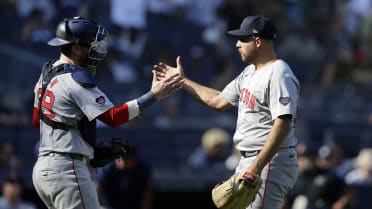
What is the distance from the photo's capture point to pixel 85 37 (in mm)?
4695

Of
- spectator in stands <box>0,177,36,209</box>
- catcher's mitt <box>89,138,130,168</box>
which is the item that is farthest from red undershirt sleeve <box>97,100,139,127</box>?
spectator in stands <box>0,177,36,209</box>

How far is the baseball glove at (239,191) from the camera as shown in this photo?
4.54 meters

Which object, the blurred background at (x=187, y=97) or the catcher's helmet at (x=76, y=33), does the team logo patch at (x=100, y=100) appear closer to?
the catcher's helmet at (x=76, y=33)

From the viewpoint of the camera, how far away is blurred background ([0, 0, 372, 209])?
859 cm

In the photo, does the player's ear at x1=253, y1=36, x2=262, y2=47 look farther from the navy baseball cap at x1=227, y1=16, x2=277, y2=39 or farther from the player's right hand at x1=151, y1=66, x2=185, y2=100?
the player's right hand at x1=151, y1=66, x2=185, y2=100

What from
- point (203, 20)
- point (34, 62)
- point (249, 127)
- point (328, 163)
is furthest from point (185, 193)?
point (203, 20)

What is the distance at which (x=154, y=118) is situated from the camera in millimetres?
11055

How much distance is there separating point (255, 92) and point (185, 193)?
14.2 ft

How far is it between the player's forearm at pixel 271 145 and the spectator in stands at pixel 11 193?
3.99 m

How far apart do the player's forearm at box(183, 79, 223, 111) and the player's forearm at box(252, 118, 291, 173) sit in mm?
983

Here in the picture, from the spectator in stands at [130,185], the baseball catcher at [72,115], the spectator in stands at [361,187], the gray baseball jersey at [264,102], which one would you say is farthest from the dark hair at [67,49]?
the spectator in stands at [361,187]

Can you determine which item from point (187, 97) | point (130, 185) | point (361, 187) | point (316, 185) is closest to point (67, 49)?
point (130, 185)

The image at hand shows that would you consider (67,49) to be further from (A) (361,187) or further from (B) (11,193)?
(A) (361,187)

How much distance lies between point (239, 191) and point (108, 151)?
1.03 m
